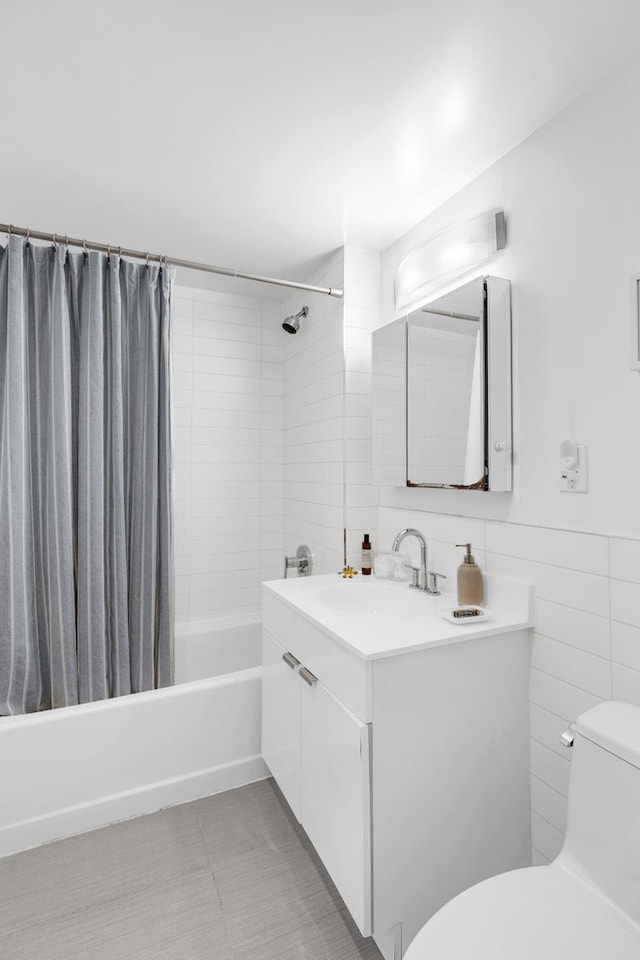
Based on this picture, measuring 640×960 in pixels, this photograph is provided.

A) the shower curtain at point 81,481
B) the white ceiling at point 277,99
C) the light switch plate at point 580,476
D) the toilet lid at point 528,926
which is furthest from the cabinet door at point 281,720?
the white ceiling at point 277,99

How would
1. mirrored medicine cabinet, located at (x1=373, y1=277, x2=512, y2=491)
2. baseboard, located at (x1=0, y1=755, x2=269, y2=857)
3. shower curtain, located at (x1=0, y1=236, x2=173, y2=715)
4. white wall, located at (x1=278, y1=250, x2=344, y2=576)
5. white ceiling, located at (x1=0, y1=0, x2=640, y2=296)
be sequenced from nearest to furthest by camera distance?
white ceiling, located at (x1=0, y1=0, x2=640, y2=296), mirrored medicine cabinet, located at (x1=373, y1=277, x2=512, y2=491), baseboard, located at (x1=0, y1=755, x2=269, y2=857), shower curtain, located at (x1=0, y1=236, x2=173, y2=715), white wall, located at (x1=278, y1=250, x2=344, y2=576)

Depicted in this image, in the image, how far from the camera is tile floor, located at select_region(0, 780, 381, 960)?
127 cm

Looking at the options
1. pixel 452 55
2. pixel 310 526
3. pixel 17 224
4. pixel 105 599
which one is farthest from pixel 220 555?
pixel 452 55

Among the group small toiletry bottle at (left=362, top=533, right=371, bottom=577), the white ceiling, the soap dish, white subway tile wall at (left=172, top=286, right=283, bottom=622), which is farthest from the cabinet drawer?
the white ceiling

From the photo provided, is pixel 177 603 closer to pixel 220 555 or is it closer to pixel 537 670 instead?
pixel 220 555

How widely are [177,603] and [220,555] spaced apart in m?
0.35

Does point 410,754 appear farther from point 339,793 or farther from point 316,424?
point 316,424

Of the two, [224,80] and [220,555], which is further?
[220,555]

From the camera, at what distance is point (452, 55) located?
1.17m

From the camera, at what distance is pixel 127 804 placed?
5.75 feet

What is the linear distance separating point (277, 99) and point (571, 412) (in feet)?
3.91

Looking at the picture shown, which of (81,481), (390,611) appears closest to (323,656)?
(390,611)

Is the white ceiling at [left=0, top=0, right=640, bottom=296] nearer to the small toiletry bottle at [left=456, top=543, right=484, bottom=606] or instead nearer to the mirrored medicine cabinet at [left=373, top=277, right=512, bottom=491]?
the mirrored medicine cabinet at [left=373, top=277, right=512, bottom=491]

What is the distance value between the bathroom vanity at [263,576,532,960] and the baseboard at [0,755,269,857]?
0.51 metres
